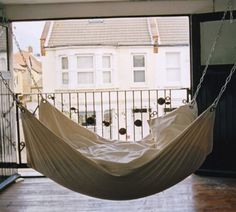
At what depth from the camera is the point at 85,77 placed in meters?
7.36

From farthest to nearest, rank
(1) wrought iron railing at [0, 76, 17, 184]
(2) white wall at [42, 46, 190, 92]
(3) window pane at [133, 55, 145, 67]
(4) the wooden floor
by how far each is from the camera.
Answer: (3) window pane at [133, 55, 145, 67], (2) white wall at [42, 46, 190, 92], (1) wrought iron railing at [0, 76, 17, 184], (4) the wooden floor

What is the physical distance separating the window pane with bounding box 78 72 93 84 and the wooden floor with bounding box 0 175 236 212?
11.5ft

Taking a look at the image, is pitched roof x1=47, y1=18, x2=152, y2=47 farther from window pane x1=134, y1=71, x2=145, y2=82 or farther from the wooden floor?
the wooden floor

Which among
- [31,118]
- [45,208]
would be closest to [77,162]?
[31,118]

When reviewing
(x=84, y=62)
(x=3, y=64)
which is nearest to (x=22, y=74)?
(x=3, y=64)

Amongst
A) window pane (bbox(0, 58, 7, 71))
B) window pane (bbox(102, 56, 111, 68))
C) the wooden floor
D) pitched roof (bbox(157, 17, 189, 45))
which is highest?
pitched roof (bbox(157, 17, 189, 45))

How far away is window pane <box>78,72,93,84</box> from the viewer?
7245mm

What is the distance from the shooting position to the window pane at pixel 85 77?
23.8 feet

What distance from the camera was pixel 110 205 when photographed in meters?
3.29

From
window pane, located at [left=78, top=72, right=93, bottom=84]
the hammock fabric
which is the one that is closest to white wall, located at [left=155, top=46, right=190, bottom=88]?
window pane, located at [left=78, top=72, right=93, bottom=84]

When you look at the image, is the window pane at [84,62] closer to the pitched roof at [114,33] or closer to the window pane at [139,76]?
the pitched roof at [114,33]

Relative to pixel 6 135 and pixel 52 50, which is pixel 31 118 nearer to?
pixel 6 135

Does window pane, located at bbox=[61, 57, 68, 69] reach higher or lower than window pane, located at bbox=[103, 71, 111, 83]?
higher

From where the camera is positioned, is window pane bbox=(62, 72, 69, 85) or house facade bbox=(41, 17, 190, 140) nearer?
house facade bbox=(41, 17, 190, 140)
